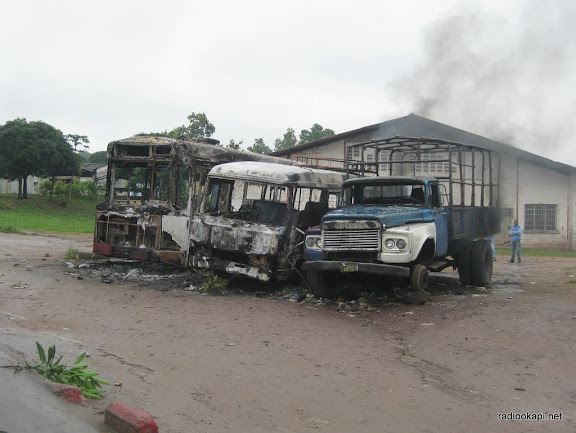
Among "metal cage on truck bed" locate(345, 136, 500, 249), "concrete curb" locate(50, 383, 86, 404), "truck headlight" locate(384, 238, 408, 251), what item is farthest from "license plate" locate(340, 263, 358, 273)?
"concrete curb" locate(50, 383, 86, 404)

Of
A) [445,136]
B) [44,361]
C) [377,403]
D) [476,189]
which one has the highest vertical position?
[445,136]

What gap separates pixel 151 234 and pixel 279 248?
3.16 m

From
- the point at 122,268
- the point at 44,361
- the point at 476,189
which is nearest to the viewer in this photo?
the point at 44,361

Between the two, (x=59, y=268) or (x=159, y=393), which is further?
(x=59, y=268)

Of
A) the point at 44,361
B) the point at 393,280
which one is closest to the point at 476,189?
the point at 393,280

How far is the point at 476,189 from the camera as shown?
Result: 13.8m

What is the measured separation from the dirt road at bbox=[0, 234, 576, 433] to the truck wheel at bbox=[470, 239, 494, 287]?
0.78m

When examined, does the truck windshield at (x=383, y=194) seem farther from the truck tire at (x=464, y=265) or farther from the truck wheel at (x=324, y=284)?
the truck tire at (x=464, y=265)

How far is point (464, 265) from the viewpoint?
12.0 metres

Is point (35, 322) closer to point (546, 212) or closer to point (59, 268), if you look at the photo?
point (59, 268)

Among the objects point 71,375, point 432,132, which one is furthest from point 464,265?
point 432,132

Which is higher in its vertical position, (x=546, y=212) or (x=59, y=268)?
(x=546, y=212)

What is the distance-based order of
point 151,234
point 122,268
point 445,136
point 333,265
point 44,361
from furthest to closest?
point 445,136 → point 122,268 → point 151,234 → point 333,265 → point 44,361

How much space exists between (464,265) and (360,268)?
3827 mm
